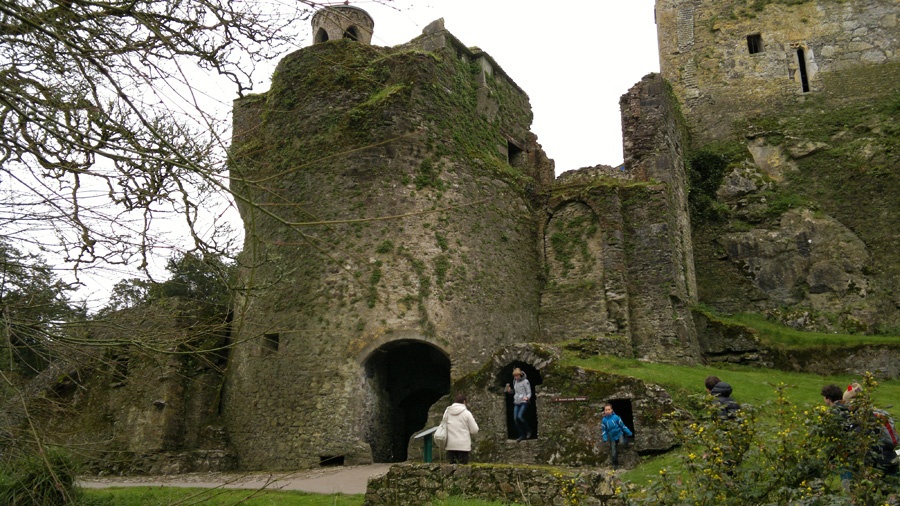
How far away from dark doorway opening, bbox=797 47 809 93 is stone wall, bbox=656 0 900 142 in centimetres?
3

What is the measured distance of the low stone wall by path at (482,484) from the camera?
27.0ft

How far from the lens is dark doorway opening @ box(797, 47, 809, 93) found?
25312 millimetres

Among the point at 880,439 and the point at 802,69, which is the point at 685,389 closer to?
the point at 880,439

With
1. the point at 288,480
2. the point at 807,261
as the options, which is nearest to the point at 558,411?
the point at 288,480

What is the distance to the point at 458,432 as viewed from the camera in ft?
36.2

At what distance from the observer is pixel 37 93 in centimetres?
641

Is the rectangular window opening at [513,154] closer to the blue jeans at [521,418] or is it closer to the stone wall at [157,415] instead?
the stone wall at [157,415]

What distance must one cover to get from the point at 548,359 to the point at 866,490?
8.86m

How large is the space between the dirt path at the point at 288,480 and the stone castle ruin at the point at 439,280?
0.63 meters

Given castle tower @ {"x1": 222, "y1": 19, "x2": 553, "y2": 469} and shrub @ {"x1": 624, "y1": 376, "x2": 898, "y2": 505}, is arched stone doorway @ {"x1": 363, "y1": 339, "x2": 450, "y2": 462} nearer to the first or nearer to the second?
castle tower @ {"x1": 222, "y1": 19, "x2": 553, "y2": 469}

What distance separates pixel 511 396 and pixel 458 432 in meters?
4.34

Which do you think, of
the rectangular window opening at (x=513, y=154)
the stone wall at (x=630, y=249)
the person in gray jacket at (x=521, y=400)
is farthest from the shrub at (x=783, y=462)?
the rectangular window opening at (x=513, y=154)

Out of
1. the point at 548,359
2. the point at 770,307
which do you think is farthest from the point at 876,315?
the point at 548,359

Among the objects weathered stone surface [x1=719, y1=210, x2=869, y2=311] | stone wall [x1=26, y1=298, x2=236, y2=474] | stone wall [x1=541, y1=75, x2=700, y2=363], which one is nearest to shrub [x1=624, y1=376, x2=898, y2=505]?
stone wall [x1=541, y1=75, x2=700, y2=363]
